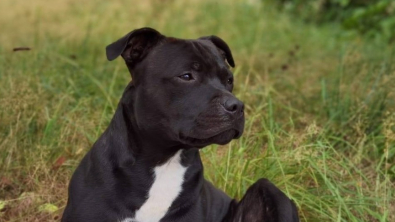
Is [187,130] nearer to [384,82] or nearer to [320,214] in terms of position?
[320,214]

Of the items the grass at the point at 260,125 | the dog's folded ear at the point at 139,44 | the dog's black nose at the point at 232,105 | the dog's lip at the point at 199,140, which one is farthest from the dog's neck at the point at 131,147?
the grass at the point at 260,125

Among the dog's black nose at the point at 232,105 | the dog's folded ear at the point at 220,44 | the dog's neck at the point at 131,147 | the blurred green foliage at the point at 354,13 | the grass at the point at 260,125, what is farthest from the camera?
the blurred green foliage at the point at 354,13

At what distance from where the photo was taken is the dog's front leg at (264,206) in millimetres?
3572

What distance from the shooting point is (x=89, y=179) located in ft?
11.3

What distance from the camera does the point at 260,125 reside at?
16.6ft

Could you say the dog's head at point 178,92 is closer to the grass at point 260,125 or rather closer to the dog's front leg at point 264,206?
the dog's front leg at point 264,206

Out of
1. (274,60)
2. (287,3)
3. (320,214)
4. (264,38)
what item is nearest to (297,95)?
(274,60)

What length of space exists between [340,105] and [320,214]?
4.69 ft

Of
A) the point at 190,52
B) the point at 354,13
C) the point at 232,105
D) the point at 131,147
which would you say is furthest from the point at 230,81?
the point at 354,13

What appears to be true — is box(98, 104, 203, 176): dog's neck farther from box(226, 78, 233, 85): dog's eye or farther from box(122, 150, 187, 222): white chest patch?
box(226, 78, 233, 85): dog's eye

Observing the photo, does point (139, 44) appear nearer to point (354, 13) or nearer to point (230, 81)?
point (230, 81)

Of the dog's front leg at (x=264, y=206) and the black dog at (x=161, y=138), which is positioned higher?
the black dog at (x=161, y=138)

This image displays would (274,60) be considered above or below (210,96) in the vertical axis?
below

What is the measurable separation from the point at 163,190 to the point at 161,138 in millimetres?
258
